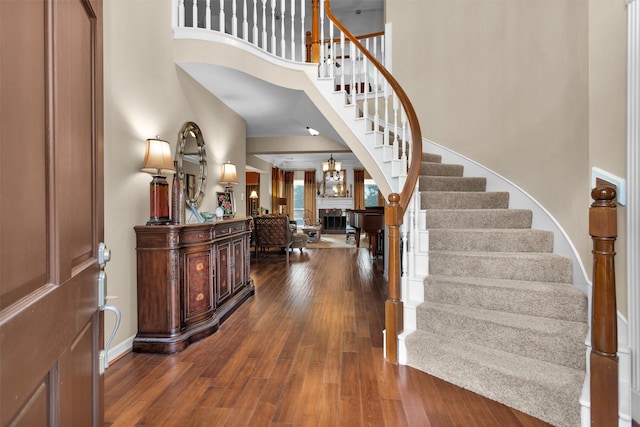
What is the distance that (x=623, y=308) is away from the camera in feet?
5.76

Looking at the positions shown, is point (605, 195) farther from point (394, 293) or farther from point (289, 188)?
point (289, 188)

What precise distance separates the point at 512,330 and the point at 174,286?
243 cm

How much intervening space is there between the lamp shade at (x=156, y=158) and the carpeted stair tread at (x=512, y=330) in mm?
2366

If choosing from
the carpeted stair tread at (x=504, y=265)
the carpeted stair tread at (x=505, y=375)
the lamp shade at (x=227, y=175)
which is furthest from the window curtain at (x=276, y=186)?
the carpeted stair tread at (x=505, y=375)

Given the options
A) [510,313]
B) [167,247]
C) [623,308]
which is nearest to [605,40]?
[623,308]

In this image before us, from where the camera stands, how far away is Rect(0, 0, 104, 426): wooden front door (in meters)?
0.47

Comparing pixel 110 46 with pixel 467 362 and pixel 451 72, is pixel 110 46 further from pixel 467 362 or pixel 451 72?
pixel 451 72

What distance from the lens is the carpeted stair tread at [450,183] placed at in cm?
343

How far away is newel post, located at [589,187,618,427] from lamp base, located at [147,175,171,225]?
9.40 feet

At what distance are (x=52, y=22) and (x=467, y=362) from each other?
2329 millimetres

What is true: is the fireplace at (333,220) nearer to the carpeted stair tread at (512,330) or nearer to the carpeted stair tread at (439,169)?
the carpeted stair tread at (439,169)

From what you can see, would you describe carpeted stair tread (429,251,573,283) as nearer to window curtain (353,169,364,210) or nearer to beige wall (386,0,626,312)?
beige wall (386,0,626,312)

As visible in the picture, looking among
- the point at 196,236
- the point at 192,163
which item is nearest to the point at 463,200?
the point at 196,236

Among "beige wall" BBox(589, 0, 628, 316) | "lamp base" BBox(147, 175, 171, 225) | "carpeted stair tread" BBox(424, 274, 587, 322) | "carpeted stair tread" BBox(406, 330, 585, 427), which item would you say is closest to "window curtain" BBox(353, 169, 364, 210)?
"carpeted stair tread" BBox(424, 274, 587, 322)
